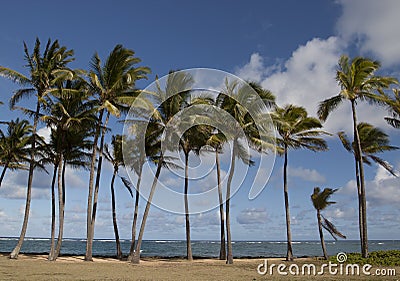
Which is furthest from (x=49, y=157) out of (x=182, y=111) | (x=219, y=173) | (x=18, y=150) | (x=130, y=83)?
(x=219, y=173)

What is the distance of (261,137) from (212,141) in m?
3.13

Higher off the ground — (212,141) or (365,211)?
(212,141)

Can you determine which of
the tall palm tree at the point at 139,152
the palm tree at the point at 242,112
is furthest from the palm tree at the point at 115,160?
the palm tree at the point at 242,112

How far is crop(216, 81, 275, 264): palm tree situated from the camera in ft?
84.2

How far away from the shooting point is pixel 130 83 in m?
27.2

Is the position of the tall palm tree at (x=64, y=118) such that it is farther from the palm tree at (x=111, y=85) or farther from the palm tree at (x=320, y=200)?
the palm tree at (x=320, y=200)

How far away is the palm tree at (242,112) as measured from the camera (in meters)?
25.7

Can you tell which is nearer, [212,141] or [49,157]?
[212,141]

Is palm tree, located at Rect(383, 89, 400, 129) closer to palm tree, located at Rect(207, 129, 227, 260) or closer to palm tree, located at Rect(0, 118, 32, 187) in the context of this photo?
palm tree, located at Rect(207, 129, 227, 260)

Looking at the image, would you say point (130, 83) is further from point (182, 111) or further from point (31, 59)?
point (31, 59)

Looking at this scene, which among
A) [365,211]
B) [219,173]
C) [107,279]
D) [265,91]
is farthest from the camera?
[219,173]

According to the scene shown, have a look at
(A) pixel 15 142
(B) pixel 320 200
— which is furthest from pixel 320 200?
(A) pixel 15 142

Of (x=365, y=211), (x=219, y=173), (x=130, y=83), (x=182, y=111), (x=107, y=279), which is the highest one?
(x=130, y=83)

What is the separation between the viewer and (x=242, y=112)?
1013 inches
